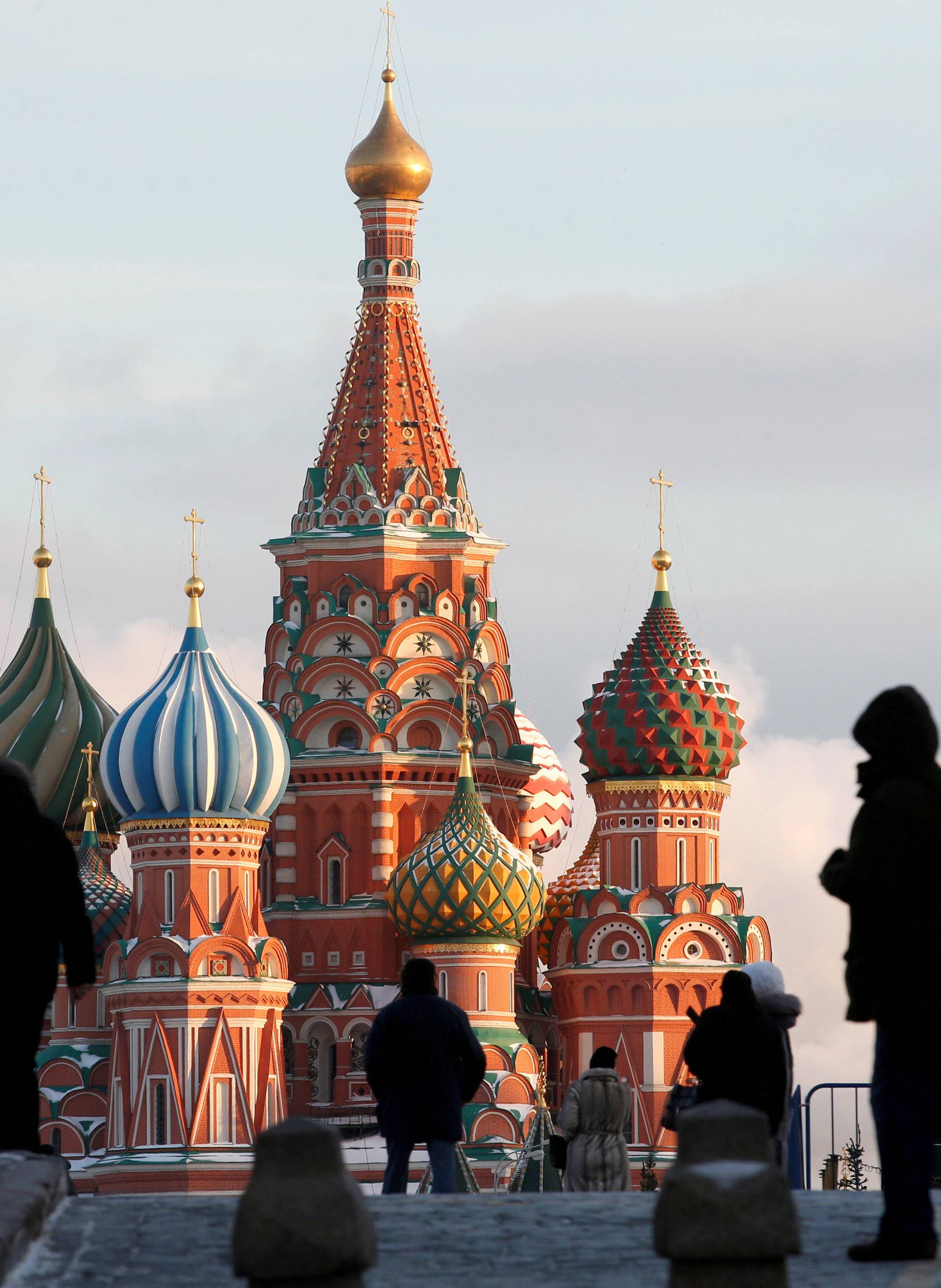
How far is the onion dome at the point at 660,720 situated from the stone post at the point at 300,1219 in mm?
47717

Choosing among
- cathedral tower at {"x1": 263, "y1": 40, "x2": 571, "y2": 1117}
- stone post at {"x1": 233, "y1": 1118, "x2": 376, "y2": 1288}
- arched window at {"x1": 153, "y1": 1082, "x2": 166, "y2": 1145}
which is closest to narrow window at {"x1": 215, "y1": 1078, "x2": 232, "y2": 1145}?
arched window at {"x1": 153, "y1": 1082, "x2": 166, "y2": 1145}

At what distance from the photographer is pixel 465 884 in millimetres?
54438

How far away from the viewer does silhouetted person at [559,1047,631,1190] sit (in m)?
19.8

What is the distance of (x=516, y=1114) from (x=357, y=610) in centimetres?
971

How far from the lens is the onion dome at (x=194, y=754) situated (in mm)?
55469

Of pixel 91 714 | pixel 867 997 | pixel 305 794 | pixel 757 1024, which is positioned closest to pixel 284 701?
pixel 305 794

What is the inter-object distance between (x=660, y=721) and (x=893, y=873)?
149ft

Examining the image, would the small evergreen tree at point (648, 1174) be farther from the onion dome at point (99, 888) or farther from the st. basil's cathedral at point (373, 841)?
the onion dome at point (99, 888)

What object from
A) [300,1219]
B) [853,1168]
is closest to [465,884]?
[853,1168]

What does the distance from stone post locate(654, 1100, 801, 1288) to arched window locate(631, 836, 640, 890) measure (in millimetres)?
47505

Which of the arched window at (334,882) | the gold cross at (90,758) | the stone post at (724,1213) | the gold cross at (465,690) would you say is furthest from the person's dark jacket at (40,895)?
the gold cross at (90,758)

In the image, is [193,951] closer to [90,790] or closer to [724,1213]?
[90,790]

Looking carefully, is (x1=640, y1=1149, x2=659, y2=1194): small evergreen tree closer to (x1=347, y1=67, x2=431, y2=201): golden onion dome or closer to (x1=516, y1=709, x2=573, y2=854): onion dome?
(x1=516, y1=709, x2=573, y2=854): onion dome

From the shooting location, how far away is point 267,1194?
9.51 meters
